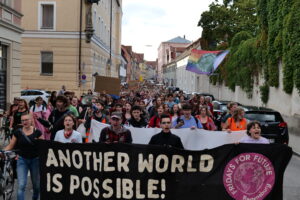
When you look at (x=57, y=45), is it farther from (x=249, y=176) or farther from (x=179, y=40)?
(x=179, y=40)

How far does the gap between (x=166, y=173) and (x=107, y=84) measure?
13948mm

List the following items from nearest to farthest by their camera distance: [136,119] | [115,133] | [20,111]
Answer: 1. [115,133]
2. [136,119]
3. [20,111]

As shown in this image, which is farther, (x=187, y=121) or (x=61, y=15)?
(x=61, y=15)

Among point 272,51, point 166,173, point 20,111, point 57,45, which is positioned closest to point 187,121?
point 166,173

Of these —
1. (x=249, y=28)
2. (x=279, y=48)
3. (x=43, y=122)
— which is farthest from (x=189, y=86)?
(x=43, y=122)

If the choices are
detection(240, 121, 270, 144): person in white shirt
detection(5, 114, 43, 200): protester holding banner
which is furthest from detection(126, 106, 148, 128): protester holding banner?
detection(5, 114, 43, 200): protester holding banner

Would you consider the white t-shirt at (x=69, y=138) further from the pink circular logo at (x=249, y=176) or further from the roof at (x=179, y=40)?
the roof at (x=179, y=40)

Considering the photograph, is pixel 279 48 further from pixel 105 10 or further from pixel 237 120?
pixel 105 10

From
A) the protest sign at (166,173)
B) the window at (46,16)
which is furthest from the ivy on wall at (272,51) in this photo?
the window at (46,16)

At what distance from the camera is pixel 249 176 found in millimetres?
5867

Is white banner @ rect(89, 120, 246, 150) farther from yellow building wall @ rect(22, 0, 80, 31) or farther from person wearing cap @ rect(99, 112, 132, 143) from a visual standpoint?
yellow building wall @ rect(22, 0, 80, 31)

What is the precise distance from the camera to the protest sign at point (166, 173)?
19.1ft

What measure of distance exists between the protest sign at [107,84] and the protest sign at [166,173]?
1358 cm

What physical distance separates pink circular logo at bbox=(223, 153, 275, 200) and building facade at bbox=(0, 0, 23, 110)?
46.5 ft
